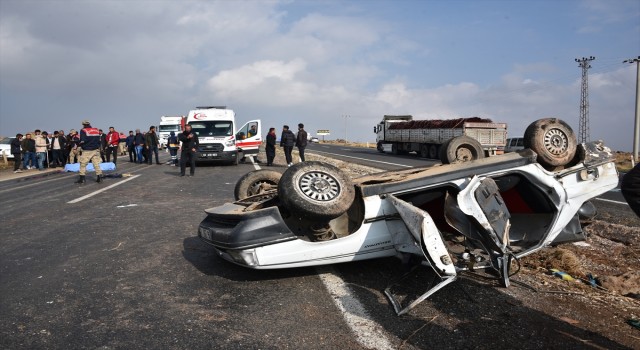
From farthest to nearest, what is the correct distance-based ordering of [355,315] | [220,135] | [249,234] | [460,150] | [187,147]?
[220,135]
[187,147]
[460,150]
[249,234]
[355,315]

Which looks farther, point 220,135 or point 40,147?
point 40,147

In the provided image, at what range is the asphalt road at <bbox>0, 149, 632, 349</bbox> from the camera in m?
2.98

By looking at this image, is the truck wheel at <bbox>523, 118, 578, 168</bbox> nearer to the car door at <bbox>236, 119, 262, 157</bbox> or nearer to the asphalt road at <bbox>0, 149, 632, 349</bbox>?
the asphalt road at <bbox>0, 149, 632, 349</bbox>

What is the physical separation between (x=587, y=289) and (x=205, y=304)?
3374mm

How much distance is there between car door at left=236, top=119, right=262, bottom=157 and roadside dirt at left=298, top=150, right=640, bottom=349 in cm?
1555

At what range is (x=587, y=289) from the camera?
3.96 meters

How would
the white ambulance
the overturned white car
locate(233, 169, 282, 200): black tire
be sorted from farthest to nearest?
the white ambulance → locate(233, 169, 282, 200): black tire → the overturned white car

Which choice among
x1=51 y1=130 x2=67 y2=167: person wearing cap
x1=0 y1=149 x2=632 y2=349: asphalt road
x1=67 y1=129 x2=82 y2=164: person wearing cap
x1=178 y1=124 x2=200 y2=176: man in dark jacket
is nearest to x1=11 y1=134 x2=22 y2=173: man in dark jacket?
x1=51 y1=130 x2=67 y2=167: person wearing cap

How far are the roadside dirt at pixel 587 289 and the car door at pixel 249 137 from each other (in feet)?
51.0

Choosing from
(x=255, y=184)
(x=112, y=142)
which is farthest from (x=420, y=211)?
(x=112, y=142)

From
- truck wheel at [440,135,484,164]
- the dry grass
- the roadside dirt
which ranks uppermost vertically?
truck wheel at [440,135,484,164]

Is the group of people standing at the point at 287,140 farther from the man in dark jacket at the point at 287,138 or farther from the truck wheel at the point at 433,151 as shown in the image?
the truck wheel at the point at 433,151

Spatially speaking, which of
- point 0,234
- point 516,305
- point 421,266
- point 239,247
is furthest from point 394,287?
point 0,234

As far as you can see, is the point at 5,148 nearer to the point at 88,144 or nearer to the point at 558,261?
the point at 88,144
